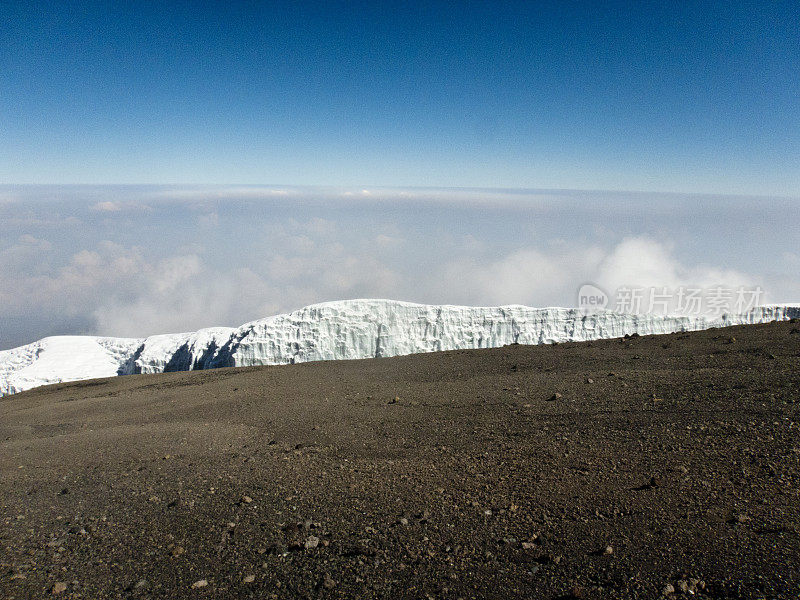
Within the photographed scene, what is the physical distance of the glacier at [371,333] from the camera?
27391 millimetres

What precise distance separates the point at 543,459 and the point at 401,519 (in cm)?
216

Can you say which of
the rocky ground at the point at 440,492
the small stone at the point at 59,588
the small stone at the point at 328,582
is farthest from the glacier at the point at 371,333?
the small stone at the point at 328,582

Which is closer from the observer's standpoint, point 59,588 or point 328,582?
point 328,582

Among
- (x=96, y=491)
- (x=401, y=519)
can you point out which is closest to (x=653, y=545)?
(x=401, y=519)

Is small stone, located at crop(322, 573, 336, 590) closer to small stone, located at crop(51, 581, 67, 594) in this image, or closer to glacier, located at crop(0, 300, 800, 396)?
small stone, located at crop(51, 581, 67, 594)

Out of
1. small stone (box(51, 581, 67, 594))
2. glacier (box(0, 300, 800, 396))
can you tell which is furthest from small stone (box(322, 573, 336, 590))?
glacier (box(0, 300, 800, 396))

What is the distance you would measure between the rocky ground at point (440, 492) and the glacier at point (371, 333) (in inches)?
717

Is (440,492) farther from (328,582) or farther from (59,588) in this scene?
(59,588)

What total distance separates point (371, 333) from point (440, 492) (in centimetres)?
2508

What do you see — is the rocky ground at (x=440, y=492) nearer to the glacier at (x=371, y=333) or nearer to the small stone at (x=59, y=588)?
the small stone at (x=59, y=588)

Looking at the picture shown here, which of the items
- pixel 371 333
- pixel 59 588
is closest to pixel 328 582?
pixel 59 588

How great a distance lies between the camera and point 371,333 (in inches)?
1180

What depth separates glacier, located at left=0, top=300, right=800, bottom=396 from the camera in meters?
27.4

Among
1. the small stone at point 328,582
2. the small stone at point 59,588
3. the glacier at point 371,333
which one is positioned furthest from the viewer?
the glacier at point 371,333
